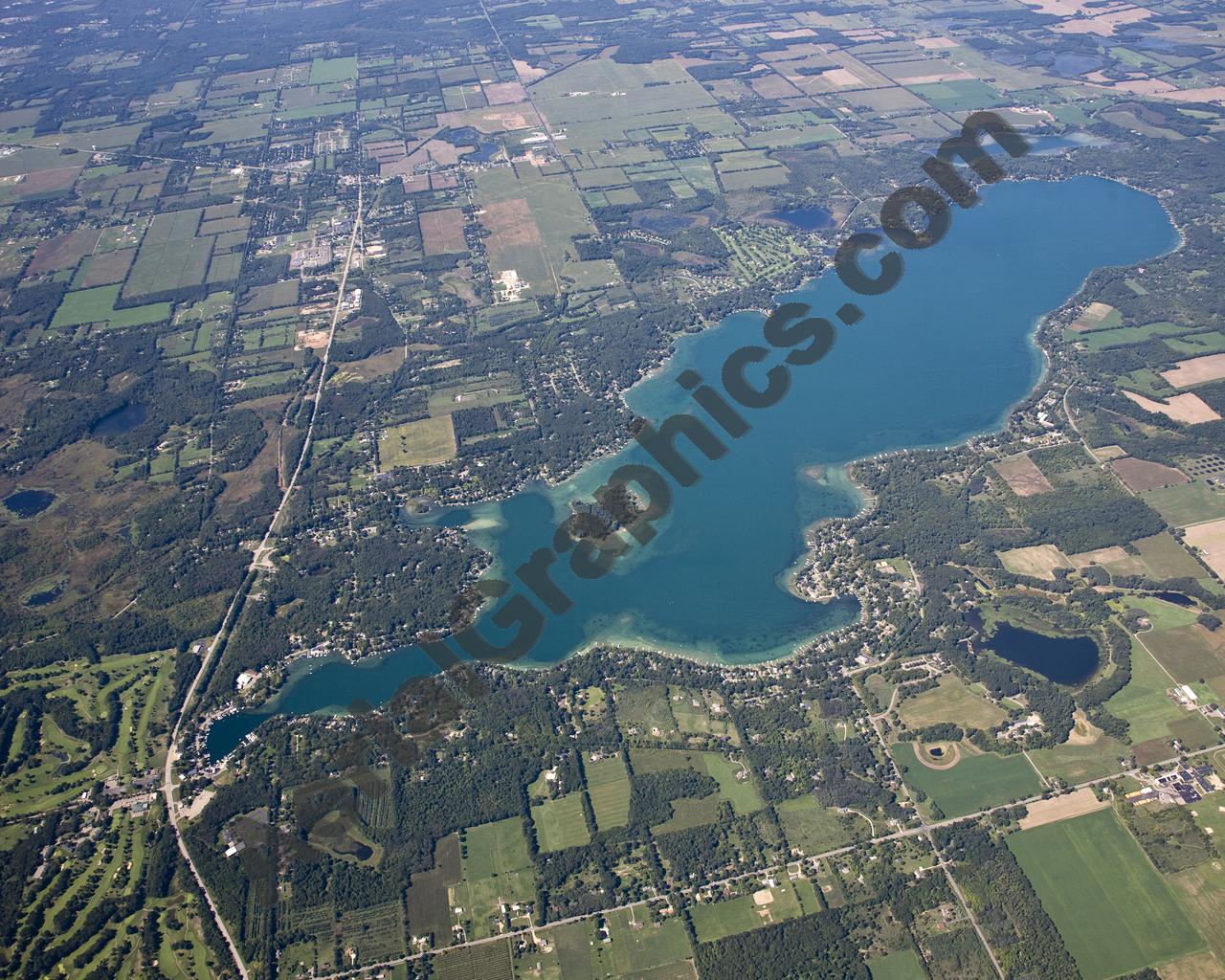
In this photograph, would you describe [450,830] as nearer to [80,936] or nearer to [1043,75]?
[80,936]

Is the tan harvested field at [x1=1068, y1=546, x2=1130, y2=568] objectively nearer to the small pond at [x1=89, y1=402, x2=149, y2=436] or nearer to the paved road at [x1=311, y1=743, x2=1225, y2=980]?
the paved road at [x1=311, y1=743, x2=1225, y2=980]

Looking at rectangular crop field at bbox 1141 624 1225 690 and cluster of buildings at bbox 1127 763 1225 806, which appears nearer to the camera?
cluster of buildings at bbox 1127 763 1225 806

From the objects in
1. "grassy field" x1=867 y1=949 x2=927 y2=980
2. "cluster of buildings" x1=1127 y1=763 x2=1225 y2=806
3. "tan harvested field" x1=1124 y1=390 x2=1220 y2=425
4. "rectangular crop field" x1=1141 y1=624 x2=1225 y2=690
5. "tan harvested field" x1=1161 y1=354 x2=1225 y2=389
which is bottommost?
"grassy field" x1=867 y1=949 x2=927 y2=980

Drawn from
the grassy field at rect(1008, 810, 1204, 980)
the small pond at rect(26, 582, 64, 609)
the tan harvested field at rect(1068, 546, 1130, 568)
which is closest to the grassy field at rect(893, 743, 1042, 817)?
the grassy field at rect(1008, 810, 1204, 980)

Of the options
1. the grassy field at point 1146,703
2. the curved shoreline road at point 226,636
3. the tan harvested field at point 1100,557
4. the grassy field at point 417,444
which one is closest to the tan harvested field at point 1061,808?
the grassy field at point 1146,703

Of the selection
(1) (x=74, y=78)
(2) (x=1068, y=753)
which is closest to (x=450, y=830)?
(2) (x=1068, y=753)
